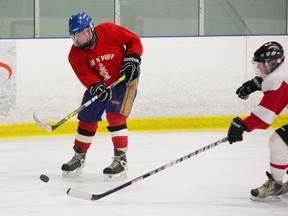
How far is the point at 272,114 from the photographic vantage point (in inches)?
142

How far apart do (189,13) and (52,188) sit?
3687 mm

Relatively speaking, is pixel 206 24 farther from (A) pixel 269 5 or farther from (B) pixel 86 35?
(B) pixel 86 35

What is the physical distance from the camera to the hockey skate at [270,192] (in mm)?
3855

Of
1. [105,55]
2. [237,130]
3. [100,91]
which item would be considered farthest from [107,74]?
[237,130]

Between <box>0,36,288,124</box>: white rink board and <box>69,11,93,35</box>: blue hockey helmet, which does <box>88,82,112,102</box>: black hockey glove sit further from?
<box>0,36,288,124</box>: white rink board

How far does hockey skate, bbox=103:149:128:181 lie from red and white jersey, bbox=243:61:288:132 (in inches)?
45.5

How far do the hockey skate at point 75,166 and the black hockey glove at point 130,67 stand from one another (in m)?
0.59

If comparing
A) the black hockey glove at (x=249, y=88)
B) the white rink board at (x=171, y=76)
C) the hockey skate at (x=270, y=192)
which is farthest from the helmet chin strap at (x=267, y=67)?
the white rink board at (x=171, y=76)

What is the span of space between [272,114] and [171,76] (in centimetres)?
329

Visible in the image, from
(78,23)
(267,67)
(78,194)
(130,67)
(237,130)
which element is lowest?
(78,194)

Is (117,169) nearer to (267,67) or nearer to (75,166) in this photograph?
(75,166)

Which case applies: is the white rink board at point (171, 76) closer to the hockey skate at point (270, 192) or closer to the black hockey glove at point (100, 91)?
the black hockey glove at point (100, 91)

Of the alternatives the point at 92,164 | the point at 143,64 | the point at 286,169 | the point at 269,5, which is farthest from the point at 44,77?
the point at 286,169

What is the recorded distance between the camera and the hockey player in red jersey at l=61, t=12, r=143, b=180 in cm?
452
